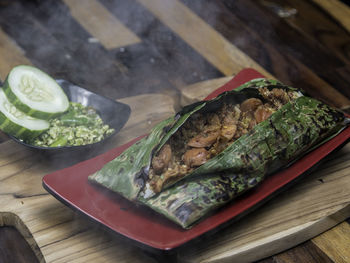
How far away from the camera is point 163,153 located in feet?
6.83

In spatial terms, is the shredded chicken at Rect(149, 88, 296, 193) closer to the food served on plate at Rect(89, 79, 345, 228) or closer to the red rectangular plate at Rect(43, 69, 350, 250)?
the food served on plate at Rect(89, 79, 345, 228)

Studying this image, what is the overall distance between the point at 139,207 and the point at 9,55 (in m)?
1.87

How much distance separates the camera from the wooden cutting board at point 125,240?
2025 mm

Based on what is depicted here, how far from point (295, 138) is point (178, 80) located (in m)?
1.36

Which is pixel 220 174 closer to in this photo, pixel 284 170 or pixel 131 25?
pixel 284 170

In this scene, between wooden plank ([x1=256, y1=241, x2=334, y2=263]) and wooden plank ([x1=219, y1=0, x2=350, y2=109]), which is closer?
wooden plank ([x1=256, y1=241, x2=334, y2=263])

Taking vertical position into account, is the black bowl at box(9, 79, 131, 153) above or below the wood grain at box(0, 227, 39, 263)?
above

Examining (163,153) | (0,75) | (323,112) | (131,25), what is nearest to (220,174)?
(163,153)

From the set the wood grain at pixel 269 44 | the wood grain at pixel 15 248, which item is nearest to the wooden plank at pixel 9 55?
the wood grain at pixel 15 248

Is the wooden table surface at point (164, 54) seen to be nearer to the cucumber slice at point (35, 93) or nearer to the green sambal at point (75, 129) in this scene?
the green sambal at point (75, 129)

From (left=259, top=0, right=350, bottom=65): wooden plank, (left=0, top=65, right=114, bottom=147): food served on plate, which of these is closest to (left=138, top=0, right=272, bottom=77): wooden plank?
(left=259, top=0, right=350, bottom=65): wooden plank

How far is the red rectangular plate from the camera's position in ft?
6.15

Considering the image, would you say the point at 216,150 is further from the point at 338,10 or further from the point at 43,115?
the point at 338,10

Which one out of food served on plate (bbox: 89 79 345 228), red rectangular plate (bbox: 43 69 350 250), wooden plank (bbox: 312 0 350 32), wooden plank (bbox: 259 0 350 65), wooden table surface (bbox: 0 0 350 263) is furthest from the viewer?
wooden plank (bbox: 312 0 350 32)
